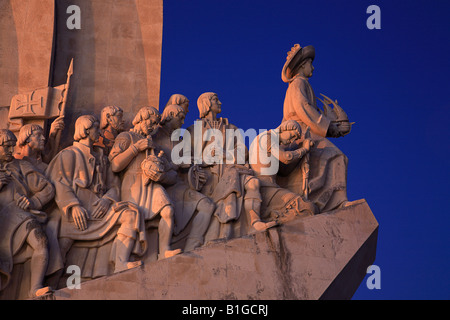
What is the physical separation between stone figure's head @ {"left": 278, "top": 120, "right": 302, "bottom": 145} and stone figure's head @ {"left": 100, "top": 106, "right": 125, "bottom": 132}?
7.82 feet

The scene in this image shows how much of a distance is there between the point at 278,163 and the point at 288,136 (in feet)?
1.57

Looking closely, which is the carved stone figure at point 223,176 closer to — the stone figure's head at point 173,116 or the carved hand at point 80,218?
the stone figure's head at point 173,116

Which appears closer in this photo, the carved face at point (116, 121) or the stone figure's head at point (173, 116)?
the carved face at point (116, 121)

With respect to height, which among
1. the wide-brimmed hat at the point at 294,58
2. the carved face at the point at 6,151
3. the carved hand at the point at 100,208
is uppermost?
the wide-brimmed hat at the point at 294,58

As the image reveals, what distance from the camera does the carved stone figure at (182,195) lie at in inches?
581

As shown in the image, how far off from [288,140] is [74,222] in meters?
3.50

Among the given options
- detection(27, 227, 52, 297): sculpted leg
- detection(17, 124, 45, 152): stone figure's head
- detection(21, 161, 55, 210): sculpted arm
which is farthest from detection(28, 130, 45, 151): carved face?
detection(27, 227, 52, 297): sculpted leg

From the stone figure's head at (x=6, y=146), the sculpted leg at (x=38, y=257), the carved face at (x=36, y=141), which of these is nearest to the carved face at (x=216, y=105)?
the carved face at (x=36, y=141)

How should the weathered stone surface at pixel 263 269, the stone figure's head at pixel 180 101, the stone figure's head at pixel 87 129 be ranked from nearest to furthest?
1. the weathered stone surface at pixel 263 269
2. the stone figure's head at pixel 87 129
3. the stone figure's head at pixel 180 101

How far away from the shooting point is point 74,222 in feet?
47.2

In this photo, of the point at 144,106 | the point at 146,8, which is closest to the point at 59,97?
the point at 144,106

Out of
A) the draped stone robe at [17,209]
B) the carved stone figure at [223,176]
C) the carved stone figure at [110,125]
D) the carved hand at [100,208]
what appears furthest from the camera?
the carved stone figure at [110,125]

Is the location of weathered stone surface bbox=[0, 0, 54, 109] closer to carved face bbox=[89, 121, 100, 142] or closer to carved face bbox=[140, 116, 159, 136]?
carved face bbox=[89, 121, 100, 142]

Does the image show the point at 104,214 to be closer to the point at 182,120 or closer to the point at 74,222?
the point at 74,222
